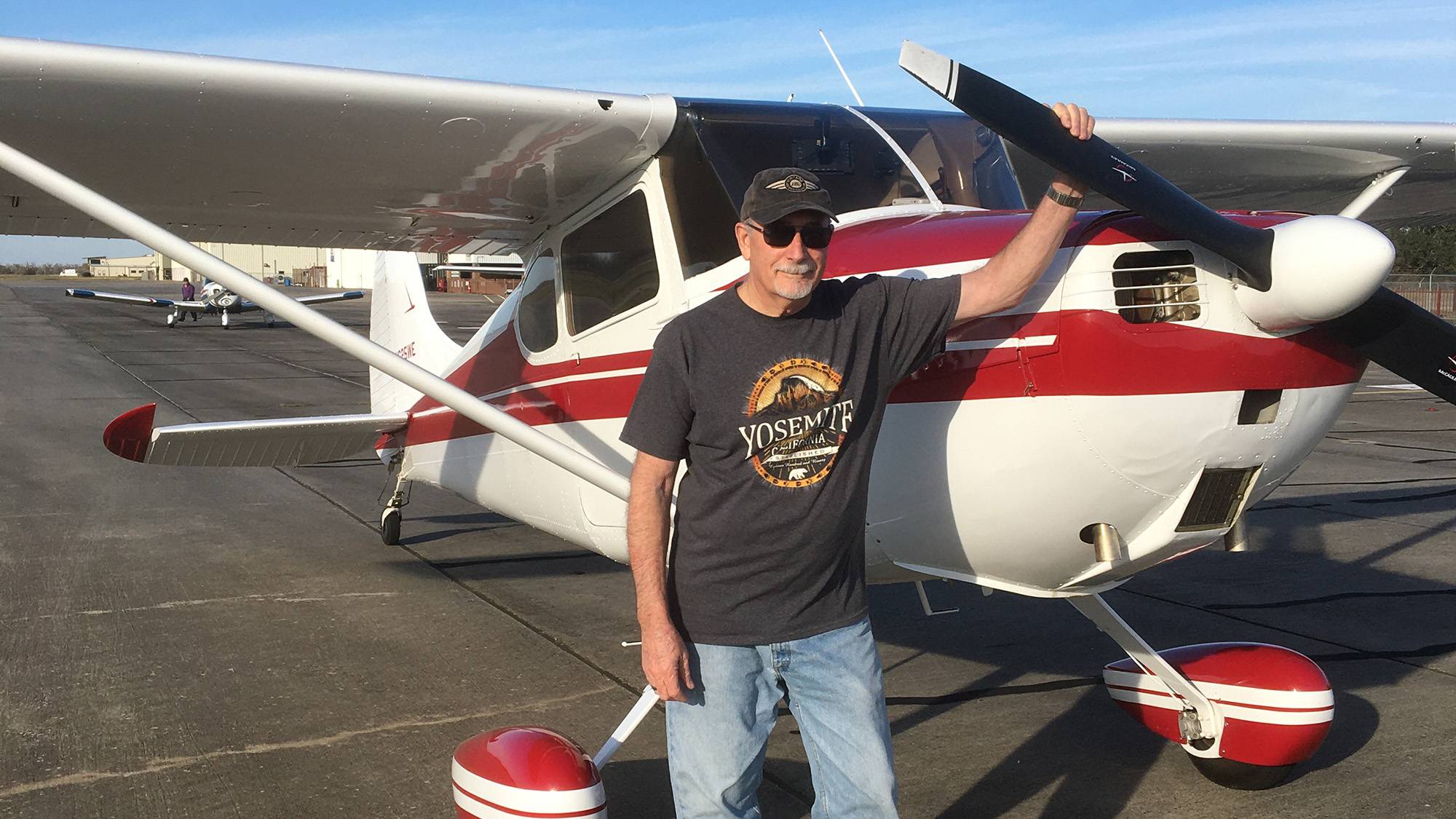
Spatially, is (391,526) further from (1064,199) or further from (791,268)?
(1064,199)

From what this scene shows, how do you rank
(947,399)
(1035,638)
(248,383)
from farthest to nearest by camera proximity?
1. (248,383)
2. (1035,638)
3. (947,399)

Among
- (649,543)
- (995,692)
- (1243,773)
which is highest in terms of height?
(649,543)

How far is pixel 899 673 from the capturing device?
4656 mm

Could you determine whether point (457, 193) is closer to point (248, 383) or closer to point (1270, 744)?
point (1270, 744)

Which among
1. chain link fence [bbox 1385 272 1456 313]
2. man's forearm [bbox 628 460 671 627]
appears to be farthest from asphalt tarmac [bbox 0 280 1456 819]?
chain link fence [bbox 1385 272 1456 313]

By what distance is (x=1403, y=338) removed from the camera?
8.82 ft

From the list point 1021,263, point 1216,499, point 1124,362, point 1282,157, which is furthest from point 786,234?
point 1282,157

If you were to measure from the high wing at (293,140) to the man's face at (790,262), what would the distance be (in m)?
1.49

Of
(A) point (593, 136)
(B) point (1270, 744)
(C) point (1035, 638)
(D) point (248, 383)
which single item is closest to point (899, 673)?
(C) point (1035, 638)

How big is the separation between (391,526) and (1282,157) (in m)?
5.30

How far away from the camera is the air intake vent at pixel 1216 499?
2.69 metres

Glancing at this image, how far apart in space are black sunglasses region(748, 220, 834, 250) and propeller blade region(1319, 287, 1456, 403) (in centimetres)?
119

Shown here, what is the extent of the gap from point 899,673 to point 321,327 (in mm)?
2651

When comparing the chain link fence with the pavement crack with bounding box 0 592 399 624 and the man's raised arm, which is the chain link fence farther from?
the man's raised arm
